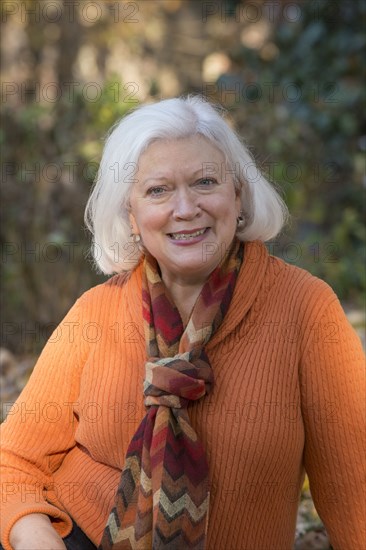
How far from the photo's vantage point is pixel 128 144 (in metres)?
2.21

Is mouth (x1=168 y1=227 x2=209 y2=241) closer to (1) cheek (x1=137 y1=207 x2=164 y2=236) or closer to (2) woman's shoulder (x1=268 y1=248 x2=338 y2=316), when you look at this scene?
(1) cheek (x1=137 y1=207 x2=164 y2=236)

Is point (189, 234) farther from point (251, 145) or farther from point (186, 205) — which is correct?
point (251, 145)

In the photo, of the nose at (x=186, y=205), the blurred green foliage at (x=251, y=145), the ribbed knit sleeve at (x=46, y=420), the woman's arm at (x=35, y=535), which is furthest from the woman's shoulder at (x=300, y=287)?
the blurred green foliage at (x=251, y=145)

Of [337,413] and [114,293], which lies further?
[114,293]

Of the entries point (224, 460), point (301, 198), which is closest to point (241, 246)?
point (224, 460)

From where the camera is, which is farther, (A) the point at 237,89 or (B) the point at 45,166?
(A) the point at 237,89

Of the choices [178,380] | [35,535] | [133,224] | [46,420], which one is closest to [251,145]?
[133,224]

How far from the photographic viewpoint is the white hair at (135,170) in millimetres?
2186

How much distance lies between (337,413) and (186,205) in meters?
0.63

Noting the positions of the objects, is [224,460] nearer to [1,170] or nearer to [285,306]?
[285,306]

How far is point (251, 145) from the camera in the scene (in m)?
5.04

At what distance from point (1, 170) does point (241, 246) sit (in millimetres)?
2409

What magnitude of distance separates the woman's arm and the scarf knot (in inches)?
15.5

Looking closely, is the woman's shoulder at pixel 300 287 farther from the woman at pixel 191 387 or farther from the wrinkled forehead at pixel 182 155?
the wrinkled forehead at pixel 182 155
